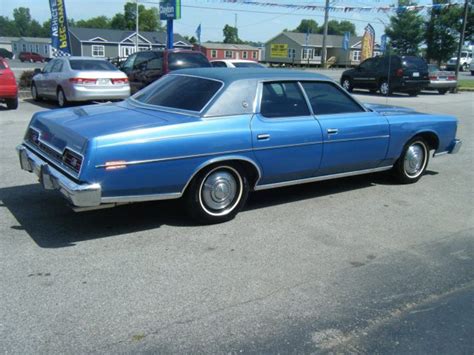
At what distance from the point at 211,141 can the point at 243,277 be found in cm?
141

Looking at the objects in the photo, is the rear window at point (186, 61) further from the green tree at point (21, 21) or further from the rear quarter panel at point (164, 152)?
the green tree at point (21, 21)

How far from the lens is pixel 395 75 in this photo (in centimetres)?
2092

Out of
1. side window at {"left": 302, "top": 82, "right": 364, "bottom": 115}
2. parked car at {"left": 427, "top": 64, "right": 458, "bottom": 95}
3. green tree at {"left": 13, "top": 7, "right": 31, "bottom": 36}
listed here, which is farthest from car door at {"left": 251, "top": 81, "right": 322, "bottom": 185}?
green tree at {"left": 13, "top": 7, "right": 31, "bottom": 36}

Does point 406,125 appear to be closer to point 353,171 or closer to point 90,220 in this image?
point 353,171

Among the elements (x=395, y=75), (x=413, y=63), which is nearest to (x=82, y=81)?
(x=395, y=75)

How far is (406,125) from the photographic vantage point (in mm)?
6516

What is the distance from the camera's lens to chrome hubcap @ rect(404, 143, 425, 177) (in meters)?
6.82

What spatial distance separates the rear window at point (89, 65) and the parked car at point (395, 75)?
11521 millimetres

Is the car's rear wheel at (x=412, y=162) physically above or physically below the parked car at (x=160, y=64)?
below

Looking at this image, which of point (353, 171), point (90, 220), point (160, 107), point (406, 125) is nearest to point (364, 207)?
point (353, 171)

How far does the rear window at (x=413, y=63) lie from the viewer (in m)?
20.9

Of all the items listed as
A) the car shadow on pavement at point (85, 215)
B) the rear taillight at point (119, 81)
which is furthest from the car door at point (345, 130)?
the rear taillight at point (119, 81)

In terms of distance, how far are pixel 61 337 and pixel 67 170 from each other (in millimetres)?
1761

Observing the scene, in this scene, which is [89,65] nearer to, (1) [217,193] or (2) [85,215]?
(2) [85,215]
